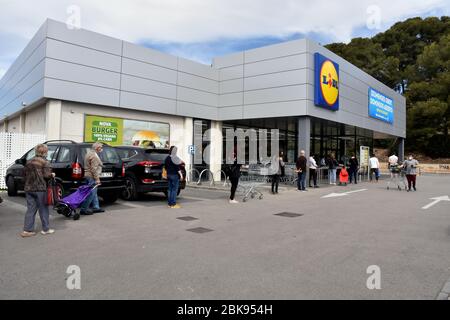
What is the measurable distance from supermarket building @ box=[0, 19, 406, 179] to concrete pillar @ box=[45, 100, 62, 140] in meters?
0.04

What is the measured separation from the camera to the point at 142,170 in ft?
35.6

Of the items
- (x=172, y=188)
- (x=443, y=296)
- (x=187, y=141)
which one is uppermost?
(x=187, y=141)

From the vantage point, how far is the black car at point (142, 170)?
35.7ft

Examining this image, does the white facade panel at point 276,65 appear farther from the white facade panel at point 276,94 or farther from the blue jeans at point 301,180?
the blue jeans at point 301,180

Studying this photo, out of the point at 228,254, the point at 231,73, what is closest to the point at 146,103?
the point at 231,73

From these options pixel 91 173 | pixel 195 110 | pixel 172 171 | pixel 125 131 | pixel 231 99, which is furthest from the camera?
pixel 231 99

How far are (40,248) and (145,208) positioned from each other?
428cm

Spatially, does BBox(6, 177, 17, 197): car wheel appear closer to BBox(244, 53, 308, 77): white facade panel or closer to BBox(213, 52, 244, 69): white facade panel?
BBox(244, 53, 308, 77): white facade panel

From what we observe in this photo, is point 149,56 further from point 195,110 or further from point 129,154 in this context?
point 129,154

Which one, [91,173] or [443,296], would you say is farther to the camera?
[91,173]

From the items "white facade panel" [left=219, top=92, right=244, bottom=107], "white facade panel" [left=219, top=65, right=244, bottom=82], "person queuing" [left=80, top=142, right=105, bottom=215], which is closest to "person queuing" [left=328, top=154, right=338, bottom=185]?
"white facade panel" [left=219, top=92, right=244, bottom=107]

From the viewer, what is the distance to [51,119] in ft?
46.0

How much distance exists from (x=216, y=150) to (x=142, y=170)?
10095 millimetres

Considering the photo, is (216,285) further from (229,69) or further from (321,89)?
(229,69)
